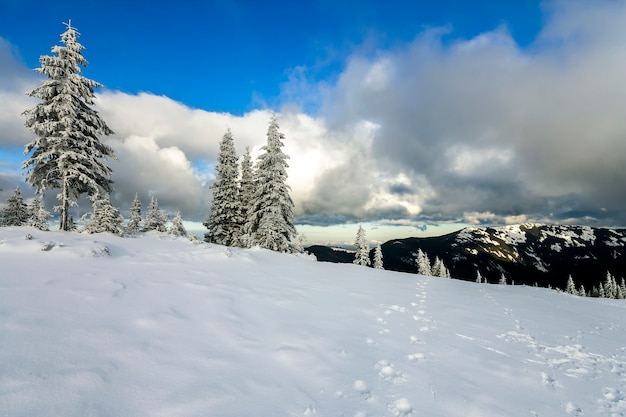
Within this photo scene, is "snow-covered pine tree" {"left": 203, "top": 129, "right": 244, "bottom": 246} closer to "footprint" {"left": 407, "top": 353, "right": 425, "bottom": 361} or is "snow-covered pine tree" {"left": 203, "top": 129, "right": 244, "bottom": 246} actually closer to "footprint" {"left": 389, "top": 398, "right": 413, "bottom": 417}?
"footprint" {"left": 407, "top": 353, "right": 425, "bottom": 361}

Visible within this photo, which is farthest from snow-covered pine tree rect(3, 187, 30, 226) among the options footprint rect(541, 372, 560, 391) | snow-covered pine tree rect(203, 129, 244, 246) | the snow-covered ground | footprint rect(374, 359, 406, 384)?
footprint rect(541, 372, 560, 391)

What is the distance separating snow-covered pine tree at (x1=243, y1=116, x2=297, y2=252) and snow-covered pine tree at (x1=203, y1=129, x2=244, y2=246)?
325 cm

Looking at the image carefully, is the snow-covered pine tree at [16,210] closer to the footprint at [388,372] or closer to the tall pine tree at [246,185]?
the tall pine tree at [246,185]

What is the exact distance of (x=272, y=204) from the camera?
28250 millimetres

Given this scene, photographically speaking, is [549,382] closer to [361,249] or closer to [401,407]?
[401,407]

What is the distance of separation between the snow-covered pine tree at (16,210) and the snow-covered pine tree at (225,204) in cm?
2113

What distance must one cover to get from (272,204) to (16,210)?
30.2 m

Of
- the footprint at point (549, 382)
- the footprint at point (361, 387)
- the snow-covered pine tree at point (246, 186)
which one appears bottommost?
the footprint at point (549, 382)

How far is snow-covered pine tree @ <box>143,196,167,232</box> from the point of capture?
39.4 metres

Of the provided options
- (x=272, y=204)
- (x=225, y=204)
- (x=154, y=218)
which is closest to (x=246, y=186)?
(x=225, y=204)

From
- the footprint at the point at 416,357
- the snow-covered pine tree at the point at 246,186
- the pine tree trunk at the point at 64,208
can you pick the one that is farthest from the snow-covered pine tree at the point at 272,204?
the footprint at the point at 416,357

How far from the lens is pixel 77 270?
8.27m

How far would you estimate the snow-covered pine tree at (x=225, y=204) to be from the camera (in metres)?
32.0

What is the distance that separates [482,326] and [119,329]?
10.1m
